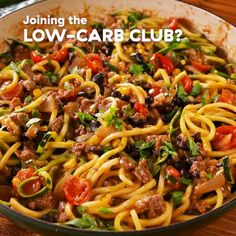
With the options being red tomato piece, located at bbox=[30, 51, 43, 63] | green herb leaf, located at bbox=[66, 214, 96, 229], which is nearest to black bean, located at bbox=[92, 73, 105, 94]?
red tomato piece, located at bbox=[30, 51, 43, 63]

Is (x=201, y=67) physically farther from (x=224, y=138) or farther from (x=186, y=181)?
(x=186, y=181)

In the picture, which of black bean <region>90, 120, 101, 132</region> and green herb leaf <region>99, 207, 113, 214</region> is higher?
black bean <region>90, 120, 101, 132</region>

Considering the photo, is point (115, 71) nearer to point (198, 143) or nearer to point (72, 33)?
point (72, 33)

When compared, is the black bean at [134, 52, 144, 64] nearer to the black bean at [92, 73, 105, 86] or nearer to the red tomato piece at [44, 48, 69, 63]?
the black bean at [92, 73, 105, 86]

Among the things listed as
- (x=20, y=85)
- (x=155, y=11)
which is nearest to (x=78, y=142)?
(x=20, y=85)

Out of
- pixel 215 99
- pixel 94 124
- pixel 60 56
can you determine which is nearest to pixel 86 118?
pixel 94 124

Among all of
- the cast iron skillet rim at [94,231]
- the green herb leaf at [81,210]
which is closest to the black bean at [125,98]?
the green herb leaf at [81,210]

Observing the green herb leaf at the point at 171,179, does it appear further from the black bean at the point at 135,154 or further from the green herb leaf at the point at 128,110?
the green herb leaf at the point at 128,110

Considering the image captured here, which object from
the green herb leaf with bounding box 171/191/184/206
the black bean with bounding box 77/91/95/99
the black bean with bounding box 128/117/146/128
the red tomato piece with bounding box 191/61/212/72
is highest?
the red tomato piece with bounding box 191/61/212/72
